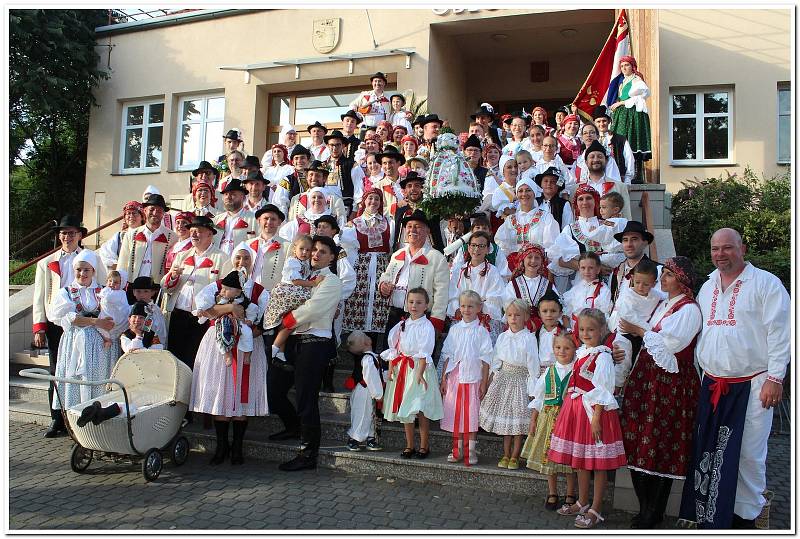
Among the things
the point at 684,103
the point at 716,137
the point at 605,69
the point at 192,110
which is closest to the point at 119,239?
the point at 605,69

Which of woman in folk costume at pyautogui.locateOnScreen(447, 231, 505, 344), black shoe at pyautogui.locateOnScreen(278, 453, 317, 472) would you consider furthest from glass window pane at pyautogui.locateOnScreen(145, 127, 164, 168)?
black shoe at pyautogui.locateOnScreen(278, 453, 317, 472)

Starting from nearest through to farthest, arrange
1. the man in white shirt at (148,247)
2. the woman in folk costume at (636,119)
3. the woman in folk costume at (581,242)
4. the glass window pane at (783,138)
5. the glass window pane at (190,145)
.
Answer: the woman in folk costume at (581,242)
the man in white shirt at (148,247)
the woman in folk costume at (636,119)
the glass window pane at (783,138)
the glass window pane at (190,145)

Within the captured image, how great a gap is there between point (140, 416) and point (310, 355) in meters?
1.54

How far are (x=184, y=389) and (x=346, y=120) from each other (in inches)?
274

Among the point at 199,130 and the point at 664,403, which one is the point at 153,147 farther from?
the point at 664,403

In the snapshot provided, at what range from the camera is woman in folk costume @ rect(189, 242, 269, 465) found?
572cm

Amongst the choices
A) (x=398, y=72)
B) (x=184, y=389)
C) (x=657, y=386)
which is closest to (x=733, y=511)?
(x=657, y=386)

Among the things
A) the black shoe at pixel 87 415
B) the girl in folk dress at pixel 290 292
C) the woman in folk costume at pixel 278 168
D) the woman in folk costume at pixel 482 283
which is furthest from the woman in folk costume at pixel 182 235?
the woman in folk costume at pixel 482 283

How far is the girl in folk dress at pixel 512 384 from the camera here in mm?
5285

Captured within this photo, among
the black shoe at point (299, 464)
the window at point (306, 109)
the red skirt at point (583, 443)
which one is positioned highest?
the window at point (306, 109)

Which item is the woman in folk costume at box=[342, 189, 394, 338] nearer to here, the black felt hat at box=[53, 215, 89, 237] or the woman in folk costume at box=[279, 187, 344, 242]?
the woman in folk costume at box=[279, 187, 344, 242]

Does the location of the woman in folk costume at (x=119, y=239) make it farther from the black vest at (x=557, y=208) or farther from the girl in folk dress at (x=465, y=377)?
the black vest at (x=557, y=208)

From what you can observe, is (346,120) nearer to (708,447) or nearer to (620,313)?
(620,313)

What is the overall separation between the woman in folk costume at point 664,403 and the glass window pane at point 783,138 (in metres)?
11.2
